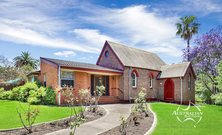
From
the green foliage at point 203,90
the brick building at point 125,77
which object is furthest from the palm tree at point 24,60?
the green foliage at point 203,90

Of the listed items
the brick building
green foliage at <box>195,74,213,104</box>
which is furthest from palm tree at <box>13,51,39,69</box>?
green foliage at <box>195,74,213,104</box>

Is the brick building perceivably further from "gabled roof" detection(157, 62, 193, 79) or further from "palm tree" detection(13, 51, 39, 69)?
"palm tree" detection(13, 51, 39, 69)

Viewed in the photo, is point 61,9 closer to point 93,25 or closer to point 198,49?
point 93,25

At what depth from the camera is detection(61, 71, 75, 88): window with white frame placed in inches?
606

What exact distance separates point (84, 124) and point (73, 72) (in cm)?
824

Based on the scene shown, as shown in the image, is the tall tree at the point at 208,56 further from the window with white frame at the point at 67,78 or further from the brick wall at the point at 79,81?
the window with white frame at the point at 67,78

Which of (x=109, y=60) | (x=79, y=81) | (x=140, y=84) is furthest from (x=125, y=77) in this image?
(x=79, y=81)

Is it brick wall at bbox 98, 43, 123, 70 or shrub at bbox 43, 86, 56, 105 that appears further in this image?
brick wall at bbox 98, 43, 123, 70

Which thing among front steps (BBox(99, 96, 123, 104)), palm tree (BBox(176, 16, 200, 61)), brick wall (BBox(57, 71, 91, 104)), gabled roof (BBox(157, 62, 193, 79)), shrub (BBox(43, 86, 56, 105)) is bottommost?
front steps (BBox(99, 96, 123, 104))

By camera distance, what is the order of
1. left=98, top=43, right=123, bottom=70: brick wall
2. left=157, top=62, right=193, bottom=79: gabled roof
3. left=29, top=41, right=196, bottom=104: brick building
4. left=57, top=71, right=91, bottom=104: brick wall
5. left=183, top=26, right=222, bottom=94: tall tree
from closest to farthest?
1. left=57, top=71, right=91, bottom=104: brick wall
2. left=29, top=41, right=196, bottom=104: brick building
3. left=98, top=43, right=123, bottom=70: brick wall
4. left=157, top=62, right=193, bottom=79: gabled roof
5. left=183, top=26, right=222, bottom=94: tall tree

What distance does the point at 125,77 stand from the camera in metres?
19.4

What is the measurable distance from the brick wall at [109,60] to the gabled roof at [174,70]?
724cm

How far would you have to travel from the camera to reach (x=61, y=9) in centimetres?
1099

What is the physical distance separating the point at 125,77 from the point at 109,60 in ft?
12.4
